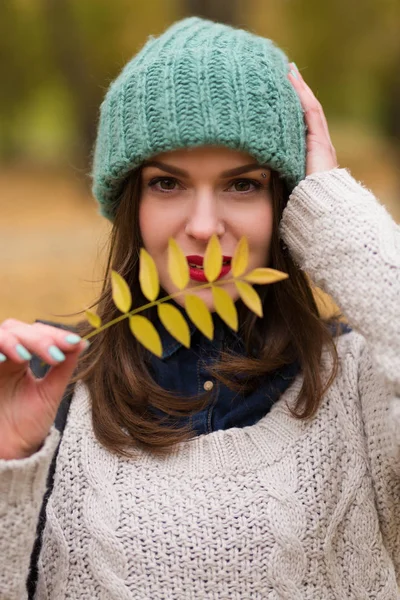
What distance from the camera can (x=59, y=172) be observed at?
1803 centimetres

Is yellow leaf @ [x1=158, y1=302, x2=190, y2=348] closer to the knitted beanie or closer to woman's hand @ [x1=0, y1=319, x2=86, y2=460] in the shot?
woman's hand @ [x1=0, y1=319, x2=86, y2=460]

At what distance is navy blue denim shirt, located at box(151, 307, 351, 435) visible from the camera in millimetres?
1985

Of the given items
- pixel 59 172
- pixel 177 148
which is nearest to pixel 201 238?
pixel 177 148

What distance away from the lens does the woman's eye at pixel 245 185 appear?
1886 mm

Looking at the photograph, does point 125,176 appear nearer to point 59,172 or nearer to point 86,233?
point 86,233

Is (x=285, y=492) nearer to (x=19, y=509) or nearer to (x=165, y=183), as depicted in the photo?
(x=19, y=509)

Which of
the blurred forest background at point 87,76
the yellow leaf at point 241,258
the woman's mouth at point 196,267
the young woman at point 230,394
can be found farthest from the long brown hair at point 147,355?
the blurred forest background at point 87,76

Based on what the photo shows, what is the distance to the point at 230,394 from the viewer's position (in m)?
2.01

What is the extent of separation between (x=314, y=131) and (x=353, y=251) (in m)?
0.40

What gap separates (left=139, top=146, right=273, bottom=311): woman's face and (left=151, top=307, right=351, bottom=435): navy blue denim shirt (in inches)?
7.3

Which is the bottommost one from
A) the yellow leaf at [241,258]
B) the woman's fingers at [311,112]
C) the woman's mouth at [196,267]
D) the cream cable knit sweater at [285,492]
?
the cream cable knit sweater at [285,492]

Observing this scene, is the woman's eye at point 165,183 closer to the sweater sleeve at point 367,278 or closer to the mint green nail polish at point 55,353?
the sweater sleeve at point 367,278

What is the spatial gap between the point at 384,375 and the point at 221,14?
263 inches

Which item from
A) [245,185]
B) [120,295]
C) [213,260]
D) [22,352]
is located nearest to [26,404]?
[22,352]
